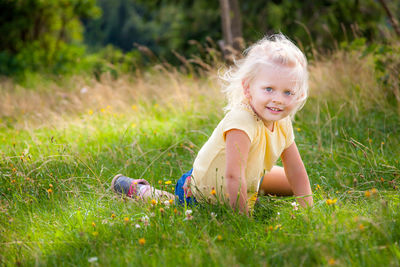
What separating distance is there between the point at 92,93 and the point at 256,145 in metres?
3.80

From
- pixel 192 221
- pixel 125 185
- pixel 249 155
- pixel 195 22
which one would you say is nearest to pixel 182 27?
pixel 195 22

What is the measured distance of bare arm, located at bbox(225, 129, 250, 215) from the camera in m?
2.03

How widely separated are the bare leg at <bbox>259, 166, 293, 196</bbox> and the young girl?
19 cm

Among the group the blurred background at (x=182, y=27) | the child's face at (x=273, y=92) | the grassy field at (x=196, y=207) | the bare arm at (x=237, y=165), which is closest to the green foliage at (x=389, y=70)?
the grassy field at (x=196, y=207)

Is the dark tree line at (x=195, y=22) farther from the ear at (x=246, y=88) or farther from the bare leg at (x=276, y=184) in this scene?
the ear at (x=246, y=88)

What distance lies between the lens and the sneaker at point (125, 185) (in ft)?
8.13

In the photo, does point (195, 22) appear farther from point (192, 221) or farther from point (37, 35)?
point (192, 221)

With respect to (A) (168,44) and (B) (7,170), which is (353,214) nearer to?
(B) (7,170)

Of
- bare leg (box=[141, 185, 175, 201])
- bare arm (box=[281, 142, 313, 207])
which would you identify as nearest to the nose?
bare arm (box=[281, 142, 313, 207])

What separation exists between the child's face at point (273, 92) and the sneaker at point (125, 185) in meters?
0.94

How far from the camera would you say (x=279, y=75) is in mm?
2025

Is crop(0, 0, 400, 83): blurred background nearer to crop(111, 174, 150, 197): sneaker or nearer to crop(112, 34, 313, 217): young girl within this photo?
crop(111, 174, 150, 197): sneaker

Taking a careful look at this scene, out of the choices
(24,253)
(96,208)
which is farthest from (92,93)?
(24,253)

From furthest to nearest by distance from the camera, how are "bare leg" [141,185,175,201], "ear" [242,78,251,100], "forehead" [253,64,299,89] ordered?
"bare leg" [141,185,175,201] → "ear" [242,78,251,100] → "forehead" [253,64,299,89]
